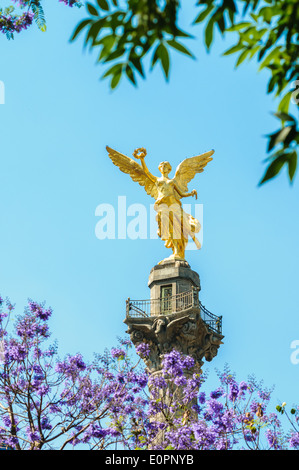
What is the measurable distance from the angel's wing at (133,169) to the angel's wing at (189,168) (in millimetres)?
1114

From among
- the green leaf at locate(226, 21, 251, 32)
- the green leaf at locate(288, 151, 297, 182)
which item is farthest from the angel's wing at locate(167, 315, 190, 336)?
the green leaf at locate(288, 151, 297, 182)

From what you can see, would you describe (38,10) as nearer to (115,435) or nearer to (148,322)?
(115,435)

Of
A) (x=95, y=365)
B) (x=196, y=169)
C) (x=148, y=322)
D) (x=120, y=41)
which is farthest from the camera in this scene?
(x=196, y=169)

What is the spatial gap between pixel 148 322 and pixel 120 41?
22474 millimetres

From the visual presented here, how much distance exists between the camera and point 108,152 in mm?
31422

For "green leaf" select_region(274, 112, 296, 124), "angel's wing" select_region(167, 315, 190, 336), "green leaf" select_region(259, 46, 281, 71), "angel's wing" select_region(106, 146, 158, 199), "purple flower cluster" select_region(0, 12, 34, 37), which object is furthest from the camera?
"angel's wing" select_region(106, 146, 158, 199)

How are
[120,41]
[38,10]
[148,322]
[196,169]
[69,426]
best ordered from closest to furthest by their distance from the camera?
1. [120,41]
2. [38,10]
3. [69,426]
4. [148,322]
5. [196,169]

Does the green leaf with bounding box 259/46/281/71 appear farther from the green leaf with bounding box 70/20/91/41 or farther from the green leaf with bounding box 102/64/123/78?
the green leaf with bounding box 70/20/91/41

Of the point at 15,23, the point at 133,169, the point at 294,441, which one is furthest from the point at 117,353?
the point at 133,169

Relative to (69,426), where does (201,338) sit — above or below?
above

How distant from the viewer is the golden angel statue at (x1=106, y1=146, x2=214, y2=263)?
29.2 m

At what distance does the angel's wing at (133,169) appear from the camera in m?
30.4

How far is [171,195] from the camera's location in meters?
29.4
